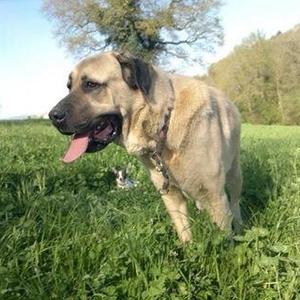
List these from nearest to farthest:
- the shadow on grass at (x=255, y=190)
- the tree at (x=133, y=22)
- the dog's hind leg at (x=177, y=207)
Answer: the dog's hind leg at (x=177, y=207) < the shadow on grass at (x=255, y=190) < the tree at (x=133, y=22)

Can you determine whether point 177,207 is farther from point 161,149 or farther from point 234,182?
point 234,182

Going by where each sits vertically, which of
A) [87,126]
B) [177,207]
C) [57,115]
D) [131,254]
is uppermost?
[57,115]

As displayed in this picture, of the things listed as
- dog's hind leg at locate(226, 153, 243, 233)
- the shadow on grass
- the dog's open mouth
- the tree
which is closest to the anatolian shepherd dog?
the dog's open mouth

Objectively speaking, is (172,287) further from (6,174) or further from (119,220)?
(6,174)

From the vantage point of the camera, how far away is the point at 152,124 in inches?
159

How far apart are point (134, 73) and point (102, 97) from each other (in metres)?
0.31

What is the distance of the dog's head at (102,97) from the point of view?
389cm

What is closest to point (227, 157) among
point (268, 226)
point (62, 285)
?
point (268, 226)

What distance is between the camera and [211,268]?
329 centimetres

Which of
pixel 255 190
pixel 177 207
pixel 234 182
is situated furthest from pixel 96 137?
pixel 255 190

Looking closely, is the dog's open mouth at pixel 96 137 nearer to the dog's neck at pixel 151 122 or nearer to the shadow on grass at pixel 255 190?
the dog's neck at pixel 151 122

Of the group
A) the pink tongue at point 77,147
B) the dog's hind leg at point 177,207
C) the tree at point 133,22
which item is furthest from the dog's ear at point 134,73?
the tree at point 133,22

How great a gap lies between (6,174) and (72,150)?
162 cm

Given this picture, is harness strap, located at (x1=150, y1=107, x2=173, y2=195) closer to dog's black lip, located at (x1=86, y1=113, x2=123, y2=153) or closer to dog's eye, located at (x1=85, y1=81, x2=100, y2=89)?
dog's black lip, located at (x1=86, y1=113, x2=123, y2=153)
